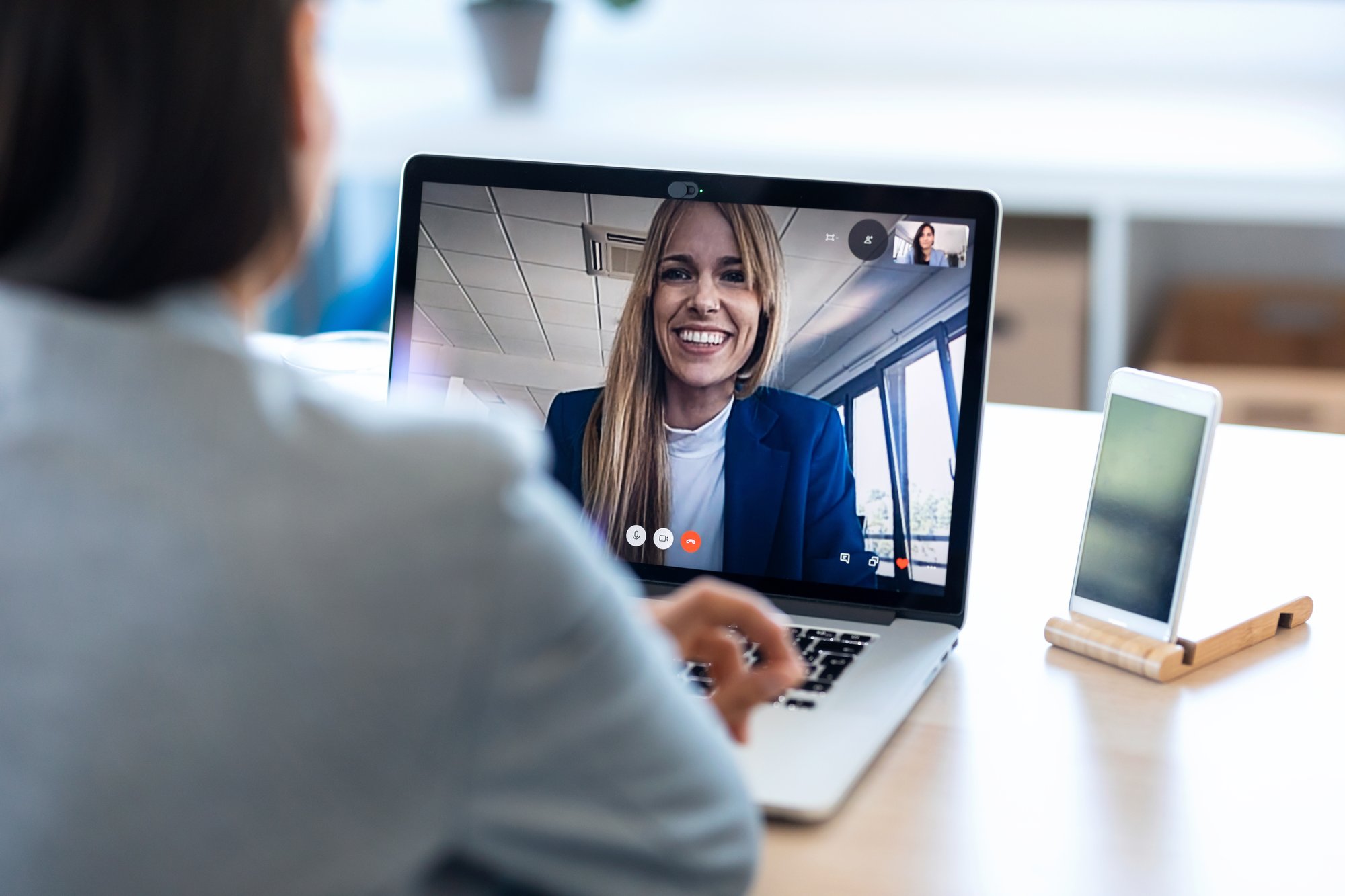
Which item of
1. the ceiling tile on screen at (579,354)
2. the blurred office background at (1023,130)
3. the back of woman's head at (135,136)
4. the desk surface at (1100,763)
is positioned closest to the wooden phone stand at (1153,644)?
the desk surface at (1100,763)

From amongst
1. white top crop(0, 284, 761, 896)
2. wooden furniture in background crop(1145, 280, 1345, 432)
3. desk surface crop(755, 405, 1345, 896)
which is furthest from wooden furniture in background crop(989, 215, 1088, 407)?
white top crop(0, 284, 761, 896)

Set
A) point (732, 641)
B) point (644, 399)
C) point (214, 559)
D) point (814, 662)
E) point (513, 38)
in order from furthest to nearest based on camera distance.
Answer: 1. point (513, 38)
2. point (644, 399)
3. point (814, 662)
4. point (732, 641)
5. point (214, 559)

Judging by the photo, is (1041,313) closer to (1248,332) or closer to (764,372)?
(1248,332)

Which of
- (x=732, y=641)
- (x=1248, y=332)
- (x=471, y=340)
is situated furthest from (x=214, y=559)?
(x=1248, y=332)

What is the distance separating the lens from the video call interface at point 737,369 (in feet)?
3.16

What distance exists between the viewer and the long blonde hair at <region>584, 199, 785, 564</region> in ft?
3.26

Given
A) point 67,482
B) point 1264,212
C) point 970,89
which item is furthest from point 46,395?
point 970,89

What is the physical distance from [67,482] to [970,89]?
269 cm

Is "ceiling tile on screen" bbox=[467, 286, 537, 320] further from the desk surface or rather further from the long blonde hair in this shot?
the desk surface

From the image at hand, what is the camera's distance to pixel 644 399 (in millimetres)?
1002

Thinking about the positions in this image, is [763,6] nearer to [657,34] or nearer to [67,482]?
[657,34]

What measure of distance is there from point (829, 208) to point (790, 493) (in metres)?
0.20

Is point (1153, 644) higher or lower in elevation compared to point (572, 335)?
lower

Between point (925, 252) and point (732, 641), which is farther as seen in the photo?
point (925, 252)
